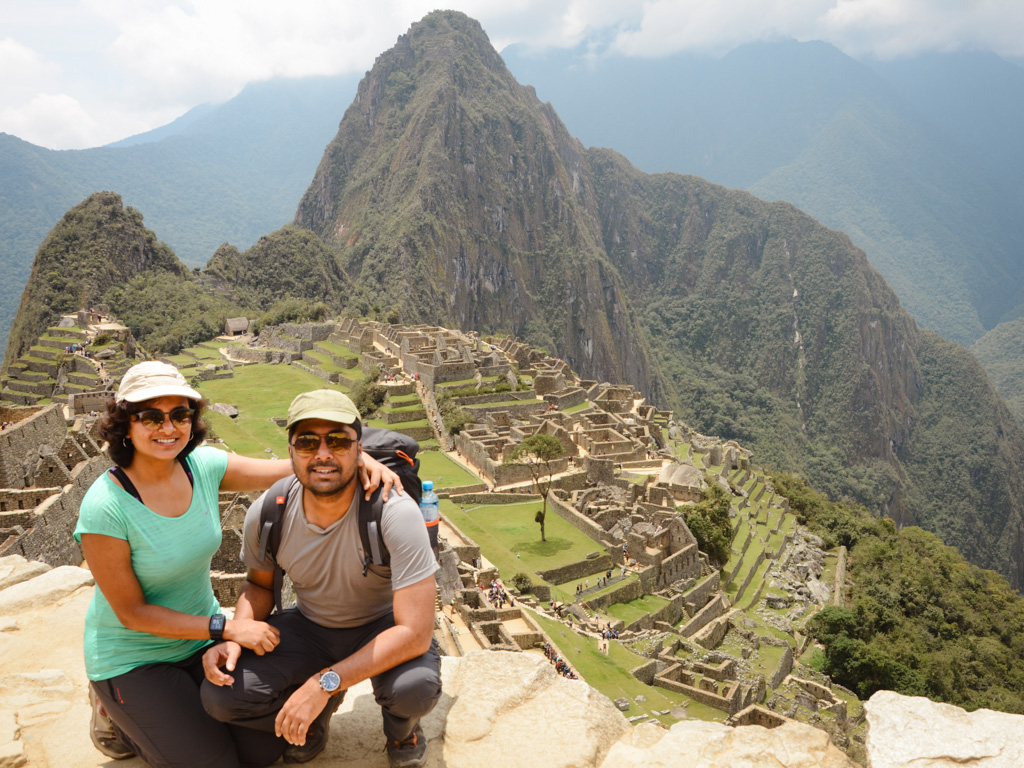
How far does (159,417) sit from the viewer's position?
4.38 m

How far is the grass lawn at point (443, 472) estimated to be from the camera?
3131 cm

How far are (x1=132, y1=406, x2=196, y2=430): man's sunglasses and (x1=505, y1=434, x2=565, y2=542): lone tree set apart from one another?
2552cm

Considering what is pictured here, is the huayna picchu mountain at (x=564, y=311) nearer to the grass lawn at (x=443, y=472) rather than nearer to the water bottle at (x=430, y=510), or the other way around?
the grass lawn at (x=443, y=472)

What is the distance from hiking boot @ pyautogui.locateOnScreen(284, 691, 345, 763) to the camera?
421cm

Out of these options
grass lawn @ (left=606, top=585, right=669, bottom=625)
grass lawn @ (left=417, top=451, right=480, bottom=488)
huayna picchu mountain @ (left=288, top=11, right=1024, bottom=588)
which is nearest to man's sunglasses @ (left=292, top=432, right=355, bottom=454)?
grass lawn @ (left=606, top=585, right=669, bottom=625)

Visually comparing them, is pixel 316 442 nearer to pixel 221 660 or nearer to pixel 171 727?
pixel 221 660

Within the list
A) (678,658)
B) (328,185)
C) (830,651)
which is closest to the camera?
(678,658)

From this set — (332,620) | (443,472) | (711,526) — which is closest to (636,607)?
(711,526)

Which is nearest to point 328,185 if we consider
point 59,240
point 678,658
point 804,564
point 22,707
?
point 59,240

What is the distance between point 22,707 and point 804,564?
39138 mm

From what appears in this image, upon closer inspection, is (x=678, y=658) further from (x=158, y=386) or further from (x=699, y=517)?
(x=158, y=386)

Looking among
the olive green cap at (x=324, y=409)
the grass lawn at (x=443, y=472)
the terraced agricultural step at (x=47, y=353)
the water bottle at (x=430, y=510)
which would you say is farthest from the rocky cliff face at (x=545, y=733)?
the terraced agricultural step at (x=47, y=353)

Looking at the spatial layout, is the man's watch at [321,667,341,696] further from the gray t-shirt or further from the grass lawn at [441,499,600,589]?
the grass lawn at [441,499,600,589]

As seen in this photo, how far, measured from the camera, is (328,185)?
Answer: 18050 cm
